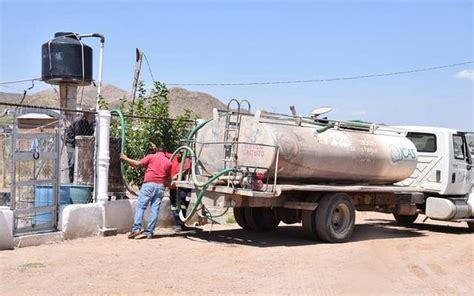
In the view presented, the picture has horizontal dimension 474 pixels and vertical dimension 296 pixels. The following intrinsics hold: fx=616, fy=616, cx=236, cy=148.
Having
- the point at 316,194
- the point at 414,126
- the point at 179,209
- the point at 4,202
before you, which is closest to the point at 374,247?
the point at 316,194

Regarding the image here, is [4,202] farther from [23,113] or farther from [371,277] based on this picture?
[371,277]

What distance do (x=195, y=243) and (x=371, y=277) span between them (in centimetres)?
377

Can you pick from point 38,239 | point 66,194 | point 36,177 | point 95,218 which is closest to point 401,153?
point 95,218

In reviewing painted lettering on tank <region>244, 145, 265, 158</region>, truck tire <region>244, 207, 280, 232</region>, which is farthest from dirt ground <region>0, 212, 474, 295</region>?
painted lettering on tank <region>244, 145, 265, 158</region>

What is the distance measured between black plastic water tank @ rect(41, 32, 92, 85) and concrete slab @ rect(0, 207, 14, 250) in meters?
4.47

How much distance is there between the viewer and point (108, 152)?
11.8 meters

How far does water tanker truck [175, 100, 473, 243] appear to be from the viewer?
11.0m

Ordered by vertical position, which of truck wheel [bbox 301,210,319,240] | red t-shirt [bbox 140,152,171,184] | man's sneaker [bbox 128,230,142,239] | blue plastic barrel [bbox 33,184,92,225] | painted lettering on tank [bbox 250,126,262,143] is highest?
painted lettering on tank [bbox 250,126,262,143]

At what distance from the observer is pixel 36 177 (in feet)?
34.9

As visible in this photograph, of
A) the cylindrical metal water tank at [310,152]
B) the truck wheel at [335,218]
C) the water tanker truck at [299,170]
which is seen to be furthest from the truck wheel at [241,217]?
the truck wheel at [335,218]

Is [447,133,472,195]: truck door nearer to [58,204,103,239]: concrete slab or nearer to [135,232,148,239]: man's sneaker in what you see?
[135,232,148,239]: man's sneaker

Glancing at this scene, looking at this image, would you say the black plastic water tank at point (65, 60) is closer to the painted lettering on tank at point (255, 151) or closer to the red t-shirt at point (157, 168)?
the red t-shirt at point (157, 168)

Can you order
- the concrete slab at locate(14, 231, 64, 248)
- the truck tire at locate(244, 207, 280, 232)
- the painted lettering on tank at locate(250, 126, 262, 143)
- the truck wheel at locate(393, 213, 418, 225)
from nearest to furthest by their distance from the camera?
the concrete slab at locate(14, 231, 64, 248) → the painted lettering on tank at locate(250, 126, 262, 143) → the truck tire at locate(244, 207, 280, 232) → the truck wheel at locate(393, 213, 418, 225)

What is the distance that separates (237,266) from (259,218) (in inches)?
162
